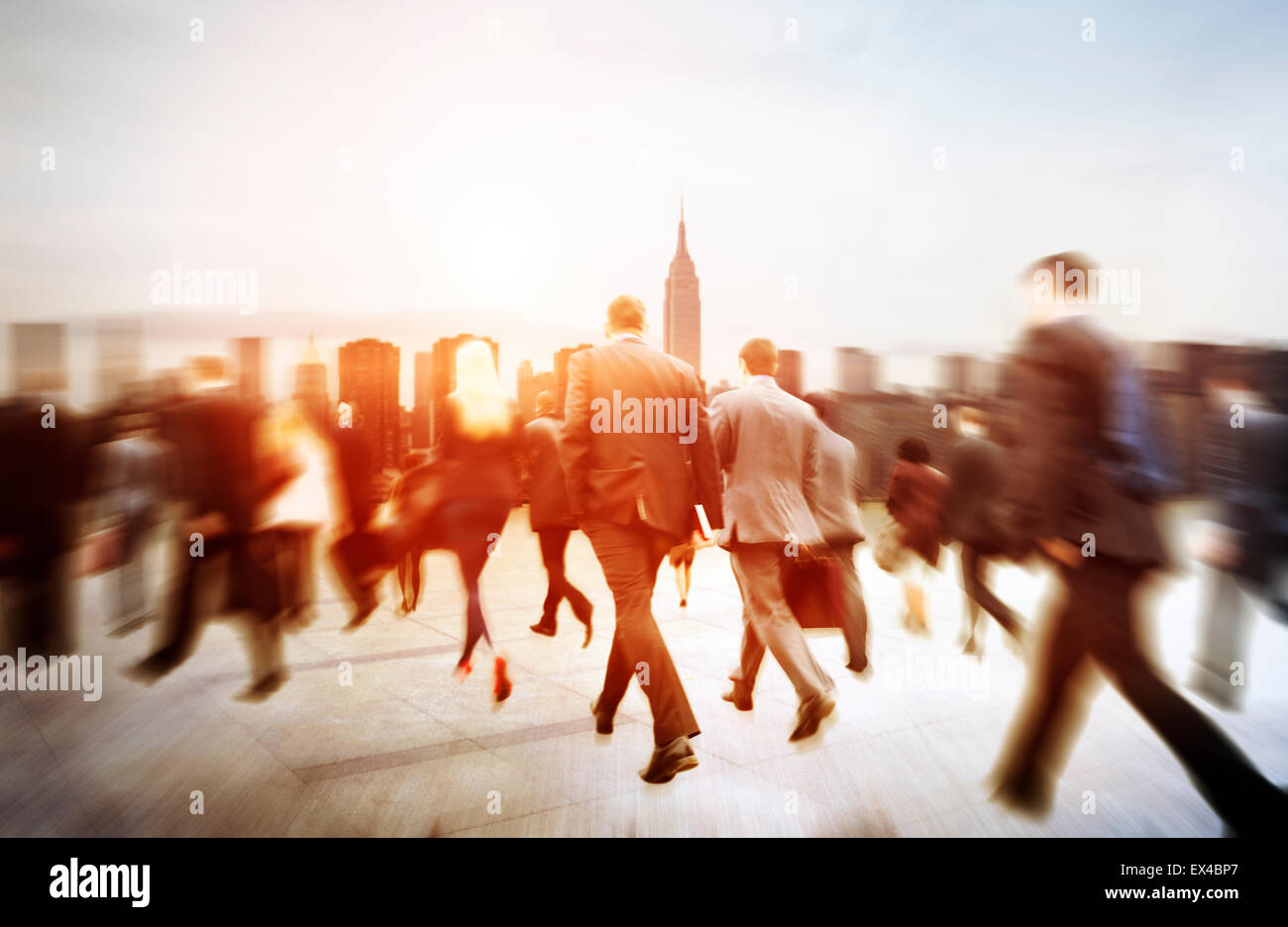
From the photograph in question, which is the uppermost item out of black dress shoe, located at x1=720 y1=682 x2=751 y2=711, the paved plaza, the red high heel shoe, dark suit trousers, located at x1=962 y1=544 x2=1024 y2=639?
dark suit trousers, located at x1=962 y1=544 x2=1024 y2=639

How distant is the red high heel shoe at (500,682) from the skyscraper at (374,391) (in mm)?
1442

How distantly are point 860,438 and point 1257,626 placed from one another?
4.11 meters

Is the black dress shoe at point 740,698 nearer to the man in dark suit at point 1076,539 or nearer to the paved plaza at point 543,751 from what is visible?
the paved plaza at point 543,751

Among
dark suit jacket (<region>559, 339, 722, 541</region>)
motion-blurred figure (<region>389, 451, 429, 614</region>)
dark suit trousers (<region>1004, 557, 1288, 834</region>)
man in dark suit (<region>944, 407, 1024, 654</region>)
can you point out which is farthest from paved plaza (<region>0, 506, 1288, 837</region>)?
dark suit jacket (<region>559, 339, 722, 541</region>)

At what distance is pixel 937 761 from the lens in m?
4.57

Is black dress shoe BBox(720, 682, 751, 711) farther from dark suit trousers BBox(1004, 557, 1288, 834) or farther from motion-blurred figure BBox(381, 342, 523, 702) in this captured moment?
dark suit trousers BBox(1004, 557, 1288, 834)

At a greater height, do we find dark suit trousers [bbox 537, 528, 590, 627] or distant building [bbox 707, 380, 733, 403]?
distant building [bbox 707, 380, 733, 403]

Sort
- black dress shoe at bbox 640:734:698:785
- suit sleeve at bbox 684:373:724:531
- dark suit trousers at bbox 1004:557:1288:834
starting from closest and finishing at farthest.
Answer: dark suit trousers at bbox 1004:557:1288:834 < black dress shoe at bbox 640:734:698:785 < suit sleeve at bbox 684:373:724:531

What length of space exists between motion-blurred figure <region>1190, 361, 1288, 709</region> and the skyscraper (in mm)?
4546

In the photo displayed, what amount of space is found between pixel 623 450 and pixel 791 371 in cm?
139

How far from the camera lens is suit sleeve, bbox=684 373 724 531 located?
14.7 ft
